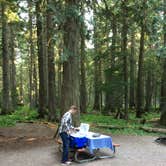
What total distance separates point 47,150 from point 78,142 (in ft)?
5.93

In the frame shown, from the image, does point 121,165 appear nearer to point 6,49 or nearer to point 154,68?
point 6,49

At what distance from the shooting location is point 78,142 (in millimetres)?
8703

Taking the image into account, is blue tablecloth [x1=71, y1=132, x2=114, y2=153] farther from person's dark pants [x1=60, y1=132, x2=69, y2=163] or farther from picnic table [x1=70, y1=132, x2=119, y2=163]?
person's dark pants [x1=60, y1=132, x2=69, y2=163]

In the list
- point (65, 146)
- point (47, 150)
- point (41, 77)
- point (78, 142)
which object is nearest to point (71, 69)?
point (47, 150)

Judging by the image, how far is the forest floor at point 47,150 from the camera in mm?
8578

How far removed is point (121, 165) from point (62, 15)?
17.5 feet

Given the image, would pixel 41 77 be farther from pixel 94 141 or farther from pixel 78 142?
pixel 94 141

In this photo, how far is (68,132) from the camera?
28.1 ft

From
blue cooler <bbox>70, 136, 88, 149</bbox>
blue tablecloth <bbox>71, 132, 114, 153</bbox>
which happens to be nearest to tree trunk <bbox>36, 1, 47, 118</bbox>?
blue tablecloth <bbox>71, 132, 114, 153</bbox>

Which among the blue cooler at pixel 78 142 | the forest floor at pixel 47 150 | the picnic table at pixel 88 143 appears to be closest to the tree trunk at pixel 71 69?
the forest floor at pixel 47 150

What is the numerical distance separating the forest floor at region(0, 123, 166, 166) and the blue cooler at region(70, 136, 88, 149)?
1.89 ft

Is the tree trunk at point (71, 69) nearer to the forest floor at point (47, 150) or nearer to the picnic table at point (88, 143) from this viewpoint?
the forest floor at point (47, 150)

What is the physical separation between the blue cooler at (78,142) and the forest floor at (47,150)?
0.58 m

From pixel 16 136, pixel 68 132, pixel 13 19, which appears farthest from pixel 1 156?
A: pixel 13 19
